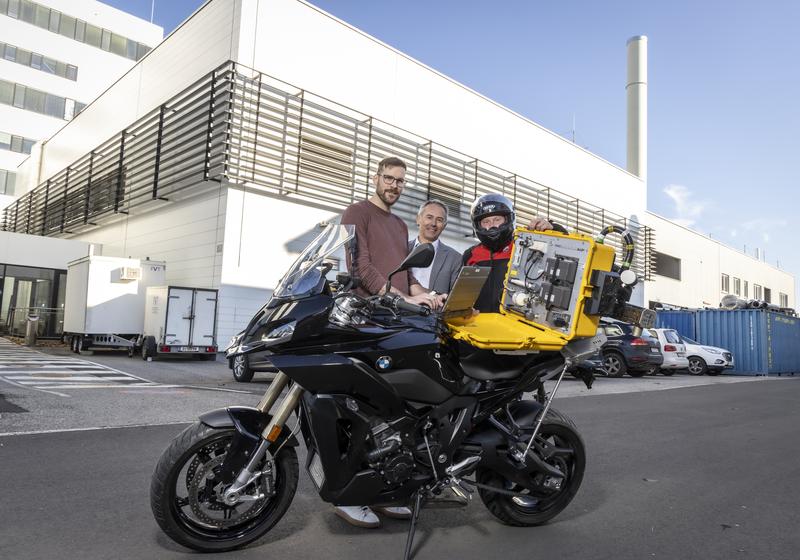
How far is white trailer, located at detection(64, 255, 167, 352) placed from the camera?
14.0 m

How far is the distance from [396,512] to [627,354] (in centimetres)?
1434

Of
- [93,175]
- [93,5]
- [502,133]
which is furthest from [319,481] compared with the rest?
[93,5]

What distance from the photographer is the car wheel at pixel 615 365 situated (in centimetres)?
1620

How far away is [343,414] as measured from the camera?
2580mm

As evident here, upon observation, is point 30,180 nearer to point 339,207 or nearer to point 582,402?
point 339,207

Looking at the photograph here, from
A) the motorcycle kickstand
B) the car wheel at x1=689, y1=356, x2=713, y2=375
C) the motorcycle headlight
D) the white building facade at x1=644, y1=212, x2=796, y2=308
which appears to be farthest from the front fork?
the white building facade at x1=644, y1=212, x2=796, y2=308

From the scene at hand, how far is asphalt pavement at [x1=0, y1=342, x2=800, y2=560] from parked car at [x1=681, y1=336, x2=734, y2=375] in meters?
14.2

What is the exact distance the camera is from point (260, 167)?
1442 cm

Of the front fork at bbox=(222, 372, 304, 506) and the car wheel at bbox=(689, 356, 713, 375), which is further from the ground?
the front fork at bbox=(222, 372, 304, 506)

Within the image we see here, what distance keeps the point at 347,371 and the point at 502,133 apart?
20.6 m

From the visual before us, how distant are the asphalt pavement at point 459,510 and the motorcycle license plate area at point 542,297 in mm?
1063

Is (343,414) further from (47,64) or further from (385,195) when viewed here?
(47,64)

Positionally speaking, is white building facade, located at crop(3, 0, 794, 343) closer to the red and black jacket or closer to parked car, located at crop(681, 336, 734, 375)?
parked car, located at crop(681, 336, 734, 375)

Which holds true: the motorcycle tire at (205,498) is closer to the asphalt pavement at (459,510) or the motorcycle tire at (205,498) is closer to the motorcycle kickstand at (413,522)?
the asphalt pavement at (459,510)
